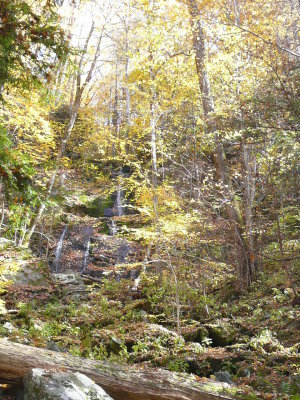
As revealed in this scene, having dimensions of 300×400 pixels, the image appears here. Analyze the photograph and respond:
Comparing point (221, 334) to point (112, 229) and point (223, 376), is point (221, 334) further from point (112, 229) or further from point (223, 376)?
point (112, 229)

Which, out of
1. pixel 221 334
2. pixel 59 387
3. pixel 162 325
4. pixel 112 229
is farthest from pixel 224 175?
pixel 59 387

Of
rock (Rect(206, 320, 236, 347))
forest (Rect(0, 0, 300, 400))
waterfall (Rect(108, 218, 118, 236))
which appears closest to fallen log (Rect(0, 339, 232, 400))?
forest (Rect(0, 0, 300, 400))

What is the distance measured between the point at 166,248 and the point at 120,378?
3.95 m

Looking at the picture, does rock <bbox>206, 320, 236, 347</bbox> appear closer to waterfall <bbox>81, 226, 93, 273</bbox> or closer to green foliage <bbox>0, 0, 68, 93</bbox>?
green foliage <bbox>0, 0, 68, 93</bbox>

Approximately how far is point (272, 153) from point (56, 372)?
7.17 meters

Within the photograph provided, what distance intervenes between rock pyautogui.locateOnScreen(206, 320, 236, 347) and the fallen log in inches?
113

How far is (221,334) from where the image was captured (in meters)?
7.04

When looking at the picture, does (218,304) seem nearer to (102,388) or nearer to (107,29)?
(102,388)

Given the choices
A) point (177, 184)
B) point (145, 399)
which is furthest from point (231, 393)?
point (177, 184)

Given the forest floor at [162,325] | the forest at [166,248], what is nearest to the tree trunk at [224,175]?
the forest at [166,248]

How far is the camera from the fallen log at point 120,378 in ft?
12.3

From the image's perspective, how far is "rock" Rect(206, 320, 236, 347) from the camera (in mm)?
6988

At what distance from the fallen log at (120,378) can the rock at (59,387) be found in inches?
11.9

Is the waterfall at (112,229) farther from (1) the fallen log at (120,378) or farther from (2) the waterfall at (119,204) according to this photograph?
(1) the fallen log at (120,378)
